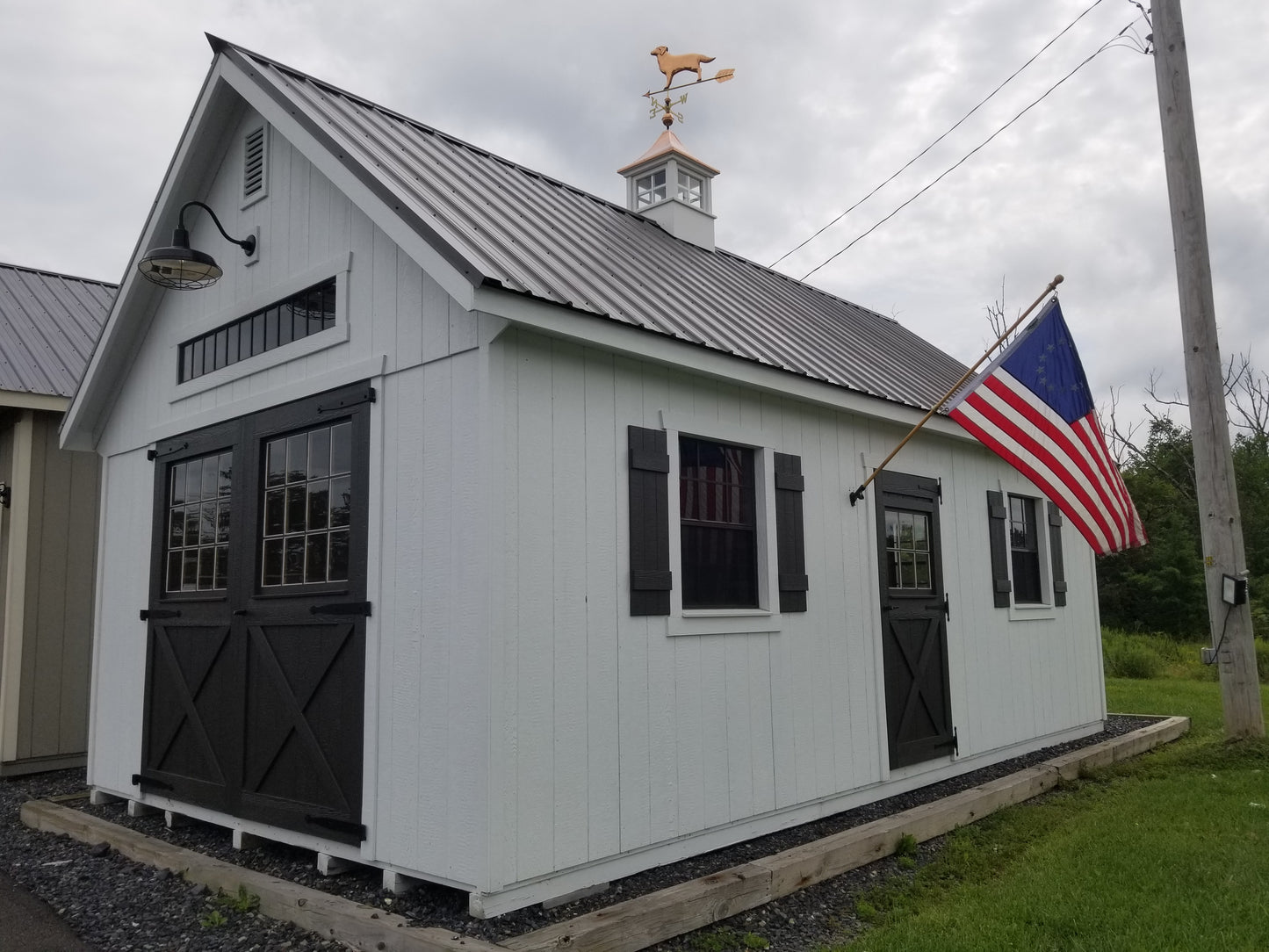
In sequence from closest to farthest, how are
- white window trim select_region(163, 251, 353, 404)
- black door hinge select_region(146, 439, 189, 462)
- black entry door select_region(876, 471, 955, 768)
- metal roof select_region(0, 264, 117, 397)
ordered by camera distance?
white window trim select_region(163, 251, 353, 404) < black door hinge select_region(146, 439, 189, 462) < black entry door select_region(876, 471, 955, 768) < metal roof select_region(0, 264, 117, 397)

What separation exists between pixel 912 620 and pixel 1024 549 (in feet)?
8.30

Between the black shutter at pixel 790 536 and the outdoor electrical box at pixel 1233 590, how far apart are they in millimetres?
4201

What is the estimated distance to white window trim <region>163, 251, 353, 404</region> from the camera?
19.1 feet

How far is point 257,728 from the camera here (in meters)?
6.07

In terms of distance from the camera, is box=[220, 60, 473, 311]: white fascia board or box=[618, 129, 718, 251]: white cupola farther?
box=[618, 129, 718, 251]: white cupola

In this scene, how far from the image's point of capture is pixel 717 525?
20.2 ft

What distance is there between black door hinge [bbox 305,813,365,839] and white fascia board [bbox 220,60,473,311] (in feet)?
9.05

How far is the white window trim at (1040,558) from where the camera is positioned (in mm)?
9133

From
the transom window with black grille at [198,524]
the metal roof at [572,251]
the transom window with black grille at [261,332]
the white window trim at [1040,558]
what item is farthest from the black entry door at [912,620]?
the transom window with black grille at [198,524]

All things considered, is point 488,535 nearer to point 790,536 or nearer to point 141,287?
point 790,536

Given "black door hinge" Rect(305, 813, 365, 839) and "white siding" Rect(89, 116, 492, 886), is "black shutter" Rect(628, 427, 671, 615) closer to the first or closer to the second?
"white siding" Rect(89, 116, 492, 886)

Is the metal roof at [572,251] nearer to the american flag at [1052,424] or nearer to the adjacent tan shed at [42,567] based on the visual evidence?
the american flag at [1052,424]

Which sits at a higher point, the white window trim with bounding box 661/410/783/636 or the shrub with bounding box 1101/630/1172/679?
the white window trim with bounding box 661/410/783/636

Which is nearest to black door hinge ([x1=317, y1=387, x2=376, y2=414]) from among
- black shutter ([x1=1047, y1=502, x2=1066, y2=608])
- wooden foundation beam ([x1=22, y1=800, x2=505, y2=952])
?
wooden foundation beam ([x1=22, y1=800, x2=505, y2=952])
